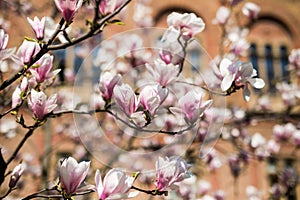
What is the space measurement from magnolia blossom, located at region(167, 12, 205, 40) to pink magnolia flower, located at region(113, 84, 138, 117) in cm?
49

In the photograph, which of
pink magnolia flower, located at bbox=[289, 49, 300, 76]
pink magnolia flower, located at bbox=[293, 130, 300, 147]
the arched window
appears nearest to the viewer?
pink magnolia flower, located at bbox=[289, 49, 300, 76]

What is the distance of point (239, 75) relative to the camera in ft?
4.68

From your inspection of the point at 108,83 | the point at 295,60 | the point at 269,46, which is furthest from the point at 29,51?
the point at 269,46

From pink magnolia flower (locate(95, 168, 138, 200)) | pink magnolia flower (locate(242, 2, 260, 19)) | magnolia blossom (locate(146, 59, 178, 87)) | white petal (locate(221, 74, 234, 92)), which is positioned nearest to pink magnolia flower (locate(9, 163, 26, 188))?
pink magnolia flower (locate(95, 168, 138, 200))

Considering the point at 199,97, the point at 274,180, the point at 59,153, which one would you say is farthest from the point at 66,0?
the point at 274,180

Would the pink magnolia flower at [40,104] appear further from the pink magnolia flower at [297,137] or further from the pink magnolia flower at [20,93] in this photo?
the pink magnolia flower at [297,137]

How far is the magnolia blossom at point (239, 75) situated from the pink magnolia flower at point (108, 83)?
362 mm

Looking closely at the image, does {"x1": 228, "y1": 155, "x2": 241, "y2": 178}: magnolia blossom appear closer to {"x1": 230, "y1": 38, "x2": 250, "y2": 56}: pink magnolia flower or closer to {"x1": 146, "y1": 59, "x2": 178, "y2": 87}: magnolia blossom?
{"x1": 230, "y1": 38, "x2": 250, "y2": 56}: pink magnolia flower

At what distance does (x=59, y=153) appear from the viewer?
8.00m

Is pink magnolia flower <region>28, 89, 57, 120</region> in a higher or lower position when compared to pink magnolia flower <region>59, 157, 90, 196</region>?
higher

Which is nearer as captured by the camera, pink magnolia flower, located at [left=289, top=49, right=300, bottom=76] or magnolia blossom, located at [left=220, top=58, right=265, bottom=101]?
magnolia blossom, located at [left=220, top=58, right=265, bottom=101]

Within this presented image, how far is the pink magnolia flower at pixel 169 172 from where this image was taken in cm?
125

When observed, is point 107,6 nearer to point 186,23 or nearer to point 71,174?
point 186,23

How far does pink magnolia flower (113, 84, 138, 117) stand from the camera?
4.12ft
